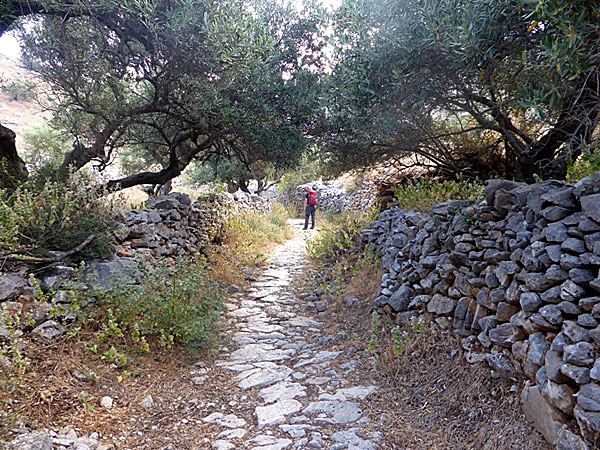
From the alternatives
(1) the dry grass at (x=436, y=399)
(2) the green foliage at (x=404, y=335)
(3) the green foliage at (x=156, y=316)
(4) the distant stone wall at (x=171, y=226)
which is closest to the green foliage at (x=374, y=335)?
(1) the dry grass at (x=436, y=399)

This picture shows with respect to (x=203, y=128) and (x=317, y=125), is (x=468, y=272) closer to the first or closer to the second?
(x=317, y=125)

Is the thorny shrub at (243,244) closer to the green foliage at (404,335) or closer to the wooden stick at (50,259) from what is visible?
the wooden stick at (50,259)

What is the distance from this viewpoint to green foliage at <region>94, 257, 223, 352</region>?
163 inches

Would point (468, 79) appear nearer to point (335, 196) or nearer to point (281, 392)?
point (281, 392)

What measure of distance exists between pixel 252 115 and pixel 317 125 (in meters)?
1.31

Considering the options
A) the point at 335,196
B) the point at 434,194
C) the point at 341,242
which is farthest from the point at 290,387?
the point at 335,196

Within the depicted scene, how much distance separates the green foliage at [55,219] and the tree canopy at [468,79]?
4.00m

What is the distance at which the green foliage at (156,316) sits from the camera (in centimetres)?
413

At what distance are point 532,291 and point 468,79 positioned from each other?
138 inches

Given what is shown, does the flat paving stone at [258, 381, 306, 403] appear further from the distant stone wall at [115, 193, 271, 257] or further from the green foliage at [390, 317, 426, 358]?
the distant stone wall at [115, 193, 271, 257]

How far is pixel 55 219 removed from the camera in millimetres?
4617

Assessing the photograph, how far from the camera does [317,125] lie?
7062 millimetres

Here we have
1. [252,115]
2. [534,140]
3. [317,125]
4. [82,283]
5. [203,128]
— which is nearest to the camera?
[82,283]

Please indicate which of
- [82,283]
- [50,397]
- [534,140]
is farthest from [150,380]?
[534,140]
